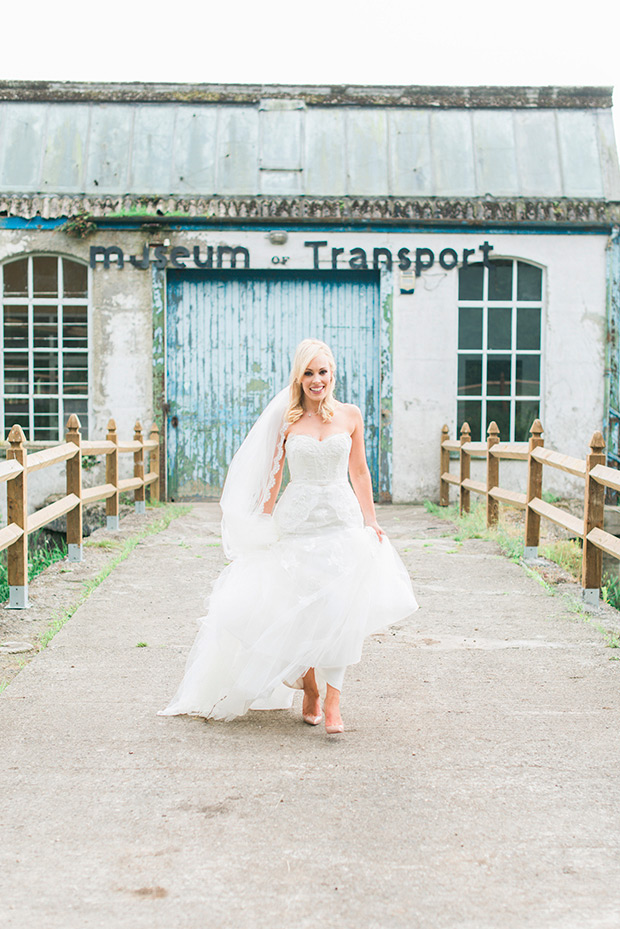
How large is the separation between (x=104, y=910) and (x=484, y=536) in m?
7.28

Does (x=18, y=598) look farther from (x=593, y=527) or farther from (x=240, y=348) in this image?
(x=240, y=348)

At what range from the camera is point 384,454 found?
12.2 meters

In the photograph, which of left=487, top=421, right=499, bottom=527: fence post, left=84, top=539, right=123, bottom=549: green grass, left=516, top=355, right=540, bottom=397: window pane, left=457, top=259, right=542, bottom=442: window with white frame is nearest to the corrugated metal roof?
left=457, top=259, right=542, bottom=442: window with white frame

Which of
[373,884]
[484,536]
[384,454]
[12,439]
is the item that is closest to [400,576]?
[373,884]

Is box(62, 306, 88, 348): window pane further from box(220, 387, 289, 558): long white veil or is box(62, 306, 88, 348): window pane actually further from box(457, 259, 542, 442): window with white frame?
box(220, 387, 289, 558): long white veil

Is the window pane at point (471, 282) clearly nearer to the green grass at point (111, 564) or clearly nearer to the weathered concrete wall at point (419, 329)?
the weathered concrete wall at point (419, 329)

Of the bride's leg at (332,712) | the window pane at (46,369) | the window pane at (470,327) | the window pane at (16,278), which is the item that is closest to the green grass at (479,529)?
the window pane at (470,327)

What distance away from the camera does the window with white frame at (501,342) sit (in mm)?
12188

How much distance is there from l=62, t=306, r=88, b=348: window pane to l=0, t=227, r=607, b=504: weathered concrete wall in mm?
165

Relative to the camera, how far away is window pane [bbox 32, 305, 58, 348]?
1214 cm

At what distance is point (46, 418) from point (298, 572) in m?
9.01

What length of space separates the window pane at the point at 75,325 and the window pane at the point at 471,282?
504cm

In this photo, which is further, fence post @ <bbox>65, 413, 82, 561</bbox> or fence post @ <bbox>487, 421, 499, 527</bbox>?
fence post @ <bbox>487, 421, 499, 527</bbox>

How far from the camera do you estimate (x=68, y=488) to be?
8.16 metres
